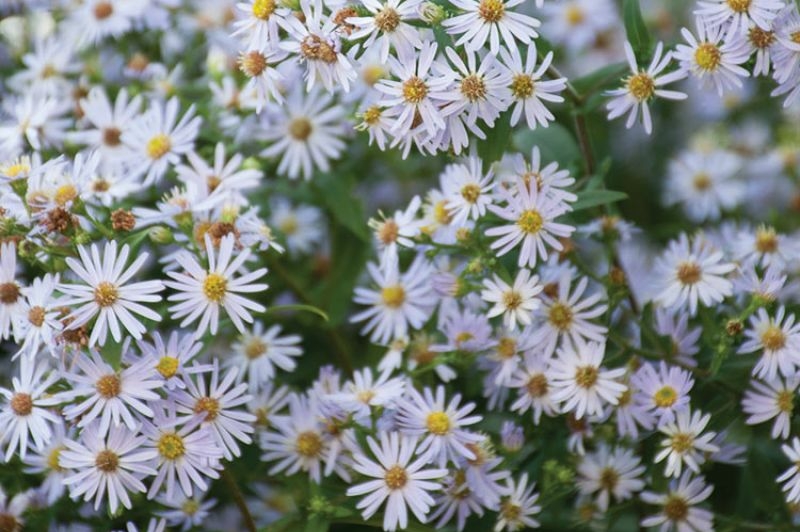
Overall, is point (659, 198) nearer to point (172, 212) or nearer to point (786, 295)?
point (786, 295)

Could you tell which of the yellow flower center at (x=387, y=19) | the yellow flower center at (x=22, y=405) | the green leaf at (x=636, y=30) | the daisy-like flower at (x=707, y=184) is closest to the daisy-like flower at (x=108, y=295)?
the yellow flower center at (x=22, y=405)

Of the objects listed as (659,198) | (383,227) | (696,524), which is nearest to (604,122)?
(659,198)

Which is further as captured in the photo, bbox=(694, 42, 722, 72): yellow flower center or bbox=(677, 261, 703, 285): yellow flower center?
bbox=(677, 261, 703, 285): yellow flower center

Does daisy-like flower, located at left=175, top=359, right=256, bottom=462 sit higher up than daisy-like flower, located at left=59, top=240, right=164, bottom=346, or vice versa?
daisy-like flower, located at left=59, top=240, right=164, bottom=346

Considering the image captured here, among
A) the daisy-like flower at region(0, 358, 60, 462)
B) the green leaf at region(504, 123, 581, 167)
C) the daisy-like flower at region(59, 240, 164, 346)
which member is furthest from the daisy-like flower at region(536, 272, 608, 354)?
the daisy-like flower at region(0, 358, 60, 462)

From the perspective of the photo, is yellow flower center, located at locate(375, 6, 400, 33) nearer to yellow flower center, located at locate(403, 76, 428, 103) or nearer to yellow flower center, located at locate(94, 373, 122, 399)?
yellow flower center, located at locate(403, 76, 428, 103)

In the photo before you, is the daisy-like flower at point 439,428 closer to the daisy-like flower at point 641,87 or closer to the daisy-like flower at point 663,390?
the daisy-like flower at point 663,390
